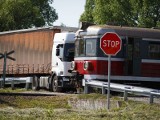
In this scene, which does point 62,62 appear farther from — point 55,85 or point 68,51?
point 55,85

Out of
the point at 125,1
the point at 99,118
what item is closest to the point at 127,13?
the point at 125,1

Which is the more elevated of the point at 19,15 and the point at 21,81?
the point at 19,15

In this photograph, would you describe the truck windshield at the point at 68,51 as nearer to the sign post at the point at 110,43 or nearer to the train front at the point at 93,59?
the train front at the point at 93,59

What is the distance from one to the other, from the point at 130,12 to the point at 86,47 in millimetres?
24354

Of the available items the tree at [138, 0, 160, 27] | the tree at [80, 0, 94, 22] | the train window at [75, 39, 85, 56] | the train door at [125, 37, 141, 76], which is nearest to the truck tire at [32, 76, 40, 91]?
the train window at [75, 39, 85, 56]

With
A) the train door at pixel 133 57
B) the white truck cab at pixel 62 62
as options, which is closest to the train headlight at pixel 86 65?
the train door at pixel 133 57

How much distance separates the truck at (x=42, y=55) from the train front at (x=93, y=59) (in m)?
1.89

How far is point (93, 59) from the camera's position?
2391 cm

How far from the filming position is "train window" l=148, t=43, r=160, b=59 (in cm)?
2453

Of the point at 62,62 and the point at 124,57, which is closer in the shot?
the point at 124,57

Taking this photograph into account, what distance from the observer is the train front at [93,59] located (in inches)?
933

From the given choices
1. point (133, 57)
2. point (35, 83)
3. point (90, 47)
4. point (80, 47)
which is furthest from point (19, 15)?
point (133, 57)

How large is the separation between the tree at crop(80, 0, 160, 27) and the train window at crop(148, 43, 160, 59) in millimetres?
20479

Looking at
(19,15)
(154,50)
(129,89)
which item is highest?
(19,15)
